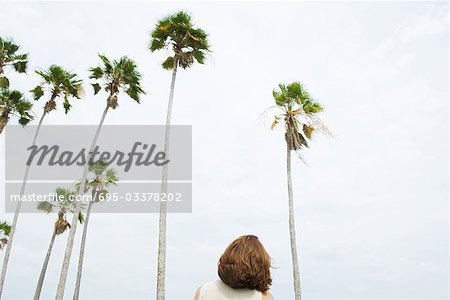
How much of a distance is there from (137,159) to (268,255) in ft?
69.0

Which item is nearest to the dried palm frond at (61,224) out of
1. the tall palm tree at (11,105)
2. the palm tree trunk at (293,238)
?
the tall palm tree at (11,105)

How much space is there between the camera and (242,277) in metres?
3.07

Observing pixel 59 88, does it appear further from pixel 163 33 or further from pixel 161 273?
pixel 161 273

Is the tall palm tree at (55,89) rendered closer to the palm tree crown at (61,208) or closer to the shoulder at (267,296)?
the palm tree crown at (61,208)

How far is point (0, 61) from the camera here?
74.1ft

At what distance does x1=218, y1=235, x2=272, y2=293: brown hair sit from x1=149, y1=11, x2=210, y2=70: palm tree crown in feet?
62.6

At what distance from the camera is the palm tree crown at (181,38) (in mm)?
20953

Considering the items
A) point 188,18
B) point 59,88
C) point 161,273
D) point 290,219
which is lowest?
point 161,273

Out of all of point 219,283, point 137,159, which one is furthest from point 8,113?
point 219,283

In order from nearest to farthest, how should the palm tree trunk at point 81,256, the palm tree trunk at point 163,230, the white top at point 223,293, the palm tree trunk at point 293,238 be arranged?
the white top at point 223,293 → the palm tree trunk at point 163,230 → the palm tree trunk at point 293,238 → the palm tree trunk at point 81,256

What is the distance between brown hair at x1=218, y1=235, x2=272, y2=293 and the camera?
309 centimetres

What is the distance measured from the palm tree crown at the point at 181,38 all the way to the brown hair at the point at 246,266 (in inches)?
752

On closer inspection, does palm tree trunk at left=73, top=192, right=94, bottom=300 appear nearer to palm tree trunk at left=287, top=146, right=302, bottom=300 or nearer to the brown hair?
palm tree trunk at left=287, top=146, right=302, bottom=300

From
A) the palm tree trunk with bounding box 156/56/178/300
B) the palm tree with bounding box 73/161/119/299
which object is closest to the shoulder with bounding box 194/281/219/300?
the palm tree trunk with bounding box 156/56/178/300
